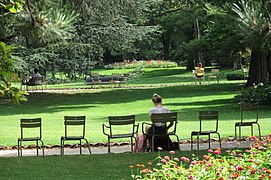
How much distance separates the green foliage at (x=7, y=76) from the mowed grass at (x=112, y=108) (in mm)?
8332

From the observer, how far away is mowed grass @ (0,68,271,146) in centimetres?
1887

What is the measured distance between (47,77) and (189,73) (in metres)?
24.5

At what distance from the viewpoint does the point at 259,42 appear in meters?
6.64

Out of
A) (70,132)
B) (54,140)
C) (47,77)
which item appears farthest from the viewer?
(47,77)

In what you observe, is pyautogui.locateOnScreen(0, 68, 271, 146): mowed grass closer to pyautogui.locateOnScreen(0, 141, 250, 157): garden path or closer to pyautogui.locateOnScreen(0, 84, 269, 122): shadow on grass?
pyautogui.locateOnScreen(0, 84, 269, 122): shadow on grass

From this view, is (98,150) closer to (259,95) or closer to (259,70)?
(259,95)

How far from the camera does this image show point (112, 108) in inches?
1097

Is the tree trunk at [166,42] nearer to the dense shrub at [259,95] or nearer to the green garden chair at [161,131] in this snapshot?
the dense shrub at [259,95]

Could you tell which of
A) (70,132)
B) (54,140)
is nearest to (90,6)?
(70,132)

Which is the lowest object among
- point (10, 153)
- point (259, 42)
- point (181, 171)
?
point (10, 153)

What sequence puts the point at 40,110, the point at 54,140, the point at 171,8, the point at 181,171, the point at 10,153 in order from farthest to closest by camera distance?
the point at 171,8 < the point at 40,110 < the point at 54,140 < the point at 10,153 < the point at 181,171

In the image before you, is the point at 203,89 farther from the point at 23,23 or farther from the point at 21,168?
the point at 23,23

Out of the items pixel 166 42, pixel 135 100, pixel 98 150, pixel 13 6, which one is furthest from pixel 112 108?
pixel 166 42

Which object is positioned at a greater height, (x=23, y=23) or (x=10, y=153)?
(x=23, y=23)
